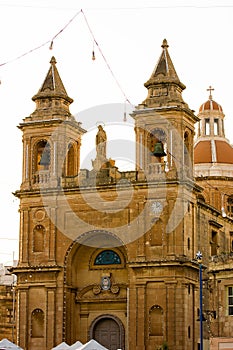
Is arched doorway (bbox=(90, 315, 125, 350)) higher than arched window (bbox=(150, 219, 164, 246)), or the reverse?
arched window (bbox=(150, 219, 164, 246))

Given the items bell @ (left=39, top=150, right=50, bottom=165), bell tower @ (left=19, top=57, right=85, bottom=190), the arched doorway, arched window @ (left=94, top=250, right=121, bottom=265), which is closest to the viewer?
the arched doorway

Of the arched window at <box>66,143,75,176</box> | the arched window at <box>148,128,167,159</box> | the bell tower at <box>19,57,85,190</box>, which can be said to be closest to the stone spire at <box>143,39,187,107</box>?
the arched window at <box>148,128,167,159</box>

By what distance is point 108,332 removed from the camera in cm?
6194

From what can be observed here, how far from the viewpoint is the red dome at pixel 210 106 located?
81.3 m

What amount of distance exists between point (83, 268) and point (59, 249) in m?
2.52

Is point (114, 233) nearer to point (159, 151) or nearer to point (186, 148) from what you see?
point (186, 148)

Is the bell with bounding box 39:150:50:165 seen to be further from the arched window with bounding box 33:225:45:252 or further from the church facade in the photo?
the arched window with bounding box 33:225:45:252

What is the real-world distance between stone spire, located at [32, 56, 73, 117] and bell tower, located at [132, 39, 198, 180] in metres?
6.03

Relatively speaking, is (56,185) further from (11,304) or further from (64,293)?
(11,304)

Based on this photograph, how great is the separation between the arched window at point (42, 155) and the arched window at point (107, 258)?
7082 mm

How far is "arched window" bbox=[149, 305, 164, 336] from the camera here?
5816cm

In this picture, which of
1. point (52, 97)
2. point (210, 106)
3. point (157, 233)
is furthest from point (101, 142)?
point (210, 106)

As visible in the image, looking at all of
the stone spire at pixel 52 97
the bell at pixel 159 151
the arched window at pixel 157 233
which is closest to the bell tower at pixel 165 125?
the bell at pixel 159 151

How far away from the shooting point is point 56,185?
6266 centimetres
